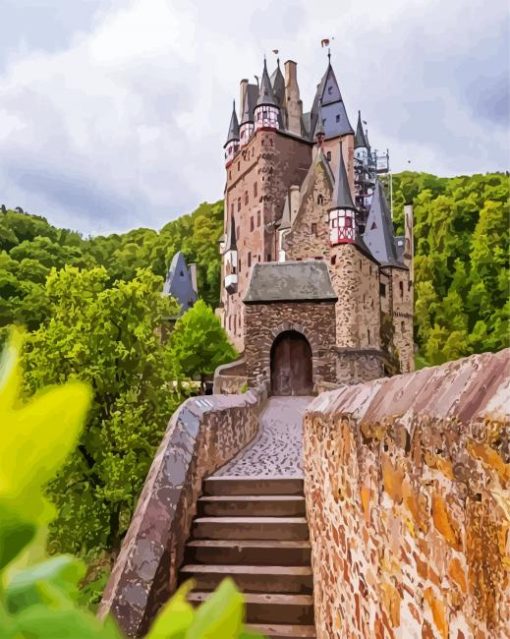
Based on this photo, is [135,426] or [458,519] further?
[135,426]

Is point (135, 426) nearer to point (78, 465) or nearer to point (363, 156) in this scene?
point (78, 465)

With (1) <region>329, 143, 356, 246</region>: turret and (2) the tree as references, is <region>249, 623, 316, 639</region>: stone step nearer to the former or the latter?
(1) <region>329, 143, 356, 246</region>: turret

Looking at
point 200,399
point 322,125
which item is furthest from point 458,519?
point 322,125

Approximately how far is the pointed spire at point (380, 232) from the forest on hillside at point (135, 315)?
623 centimetres

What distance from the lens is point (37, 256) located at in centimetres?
3100

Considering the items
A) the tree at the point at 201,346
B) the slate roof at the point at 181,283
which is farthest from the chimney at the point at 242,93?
the tree at the point at 201,346

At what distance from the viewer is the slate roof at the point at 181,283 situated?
171 feet

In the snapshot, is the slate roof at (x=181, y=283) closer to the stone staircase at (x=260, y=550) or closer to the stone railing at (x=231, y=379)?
the stone railing at (x=231, y=379)

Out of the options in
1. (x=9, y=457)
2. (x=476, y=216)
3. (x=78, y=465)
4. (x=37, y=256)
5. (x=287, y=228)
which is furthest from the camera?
(x=476, y=216)

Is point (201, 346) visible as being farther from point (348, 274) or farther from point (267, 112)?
point (267, 112)

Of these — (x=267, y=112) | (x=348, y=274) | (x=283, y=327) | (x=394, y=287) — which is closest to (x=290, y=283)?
(x=283, y=327)

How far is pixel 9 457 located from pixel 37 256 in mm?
32719

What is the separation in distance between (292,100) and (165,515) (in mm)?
45933

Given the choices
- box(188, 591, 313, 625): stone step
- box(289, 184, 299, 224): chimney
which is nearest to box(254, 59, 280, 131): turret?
box(289, 184, 299, 224): chimney
